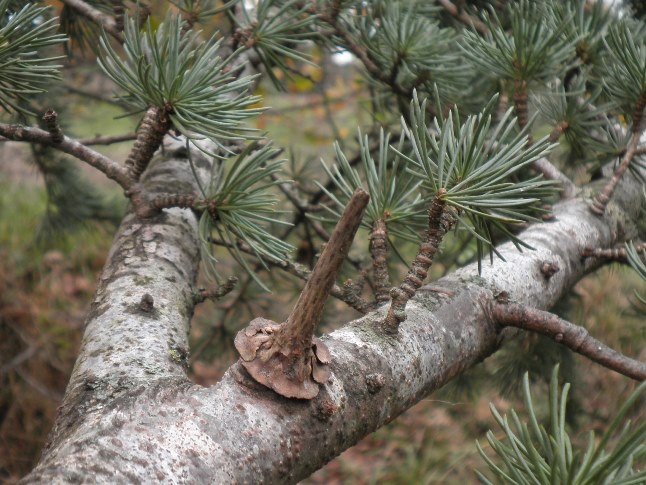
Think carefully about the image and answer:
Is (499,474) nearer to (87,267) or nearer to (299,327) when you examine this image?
(299,327)

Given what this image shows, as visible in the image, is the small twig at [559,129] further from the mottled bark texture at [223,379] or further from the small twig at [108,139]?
the small twig at [108,139]

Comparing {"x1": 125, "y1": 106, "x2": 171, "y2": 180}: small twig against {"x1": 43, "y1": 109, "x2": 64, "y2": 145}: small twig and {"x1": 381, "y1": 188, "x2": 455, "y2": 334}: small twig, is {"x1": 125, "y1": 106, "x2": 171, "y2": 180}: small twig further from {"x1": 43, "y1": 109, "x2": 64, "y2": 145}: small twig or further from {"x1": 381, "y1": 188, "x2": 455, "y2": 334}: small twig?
{"x1": 381, "y1": 188, "x2": 455, "y2": 334}: small twig

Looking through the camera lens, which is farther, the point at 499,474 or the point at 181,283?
the point at 181,283

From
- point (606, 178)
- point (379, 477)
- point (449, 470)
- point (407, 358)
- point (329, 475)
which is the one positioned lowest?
point (329, 475)

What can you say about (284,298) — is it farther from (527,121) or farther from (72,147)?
(72,147)

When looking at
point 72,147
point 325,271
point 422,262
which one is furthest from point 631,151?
point 72,147

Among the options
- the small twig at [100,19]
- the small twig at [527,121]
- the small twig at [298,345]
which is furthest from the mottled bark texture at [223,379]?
the small twig at [100,19]

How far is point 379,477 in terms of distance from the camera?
9.87 ft

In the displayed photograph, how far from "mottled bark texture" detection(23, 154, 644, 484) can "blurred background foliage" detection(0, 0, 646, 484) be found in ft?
1.09

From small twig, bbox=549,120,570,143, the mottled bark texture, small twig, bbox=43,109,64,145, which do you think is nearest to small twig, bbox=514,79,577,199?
small twig, bbox=549,120,570,143

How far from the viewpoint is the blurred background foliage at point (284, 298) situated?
1353 mm

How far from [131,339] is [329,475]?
9.31 feet

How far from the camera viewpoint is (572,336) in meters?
0.71

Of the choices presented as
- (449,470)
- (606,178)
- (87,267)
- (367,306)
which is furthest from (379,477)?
(367,306)
